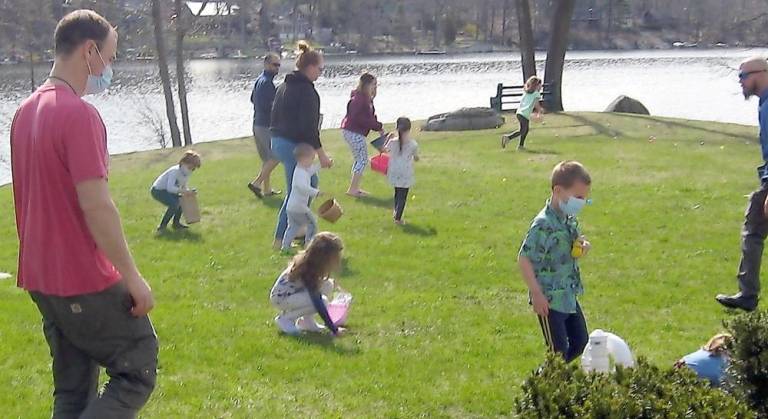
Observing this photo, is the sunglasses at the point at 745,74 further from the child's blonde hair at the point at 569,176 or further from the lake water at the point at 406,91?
the lake water at the point at 406,91

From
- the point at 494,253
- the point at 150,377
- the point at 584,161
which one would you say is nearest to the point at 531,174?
the point at 584,161

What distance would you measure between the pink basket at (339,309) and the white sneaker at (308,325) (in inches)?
4.6

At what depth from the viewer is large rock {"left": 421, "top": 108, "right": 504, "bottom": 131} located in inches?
863

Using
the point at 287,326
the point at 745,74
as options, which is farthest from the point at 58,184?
the point at 745,74

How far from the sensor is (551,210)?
529cm

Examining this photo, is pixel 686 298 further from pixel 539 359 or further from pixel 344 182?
pixel 344 182

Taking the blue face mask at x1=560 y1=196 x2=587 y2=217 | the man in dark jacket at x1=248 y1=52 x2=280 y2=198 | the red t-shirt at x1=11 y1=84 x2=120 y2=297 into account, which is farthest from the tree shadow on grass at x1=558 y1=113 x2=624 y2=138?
the red t-shirt at x1=11 y1=84 x2=120 y2=297

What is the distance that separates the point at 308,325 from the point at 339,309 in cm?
32

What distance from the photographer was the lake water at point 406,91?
97.5ft

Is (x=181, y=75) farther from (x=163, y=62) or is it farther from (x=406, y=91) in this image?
(x=406, y=91)

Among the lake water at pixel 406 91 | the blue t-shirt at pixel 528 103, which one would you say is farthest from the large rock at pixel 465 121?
the lake water at pixel 406 91

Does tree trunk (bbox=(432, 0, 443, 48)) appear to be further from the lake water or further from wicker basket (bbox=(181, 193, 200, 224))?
wicker basket (bbox=(181, 193, 200, 224))

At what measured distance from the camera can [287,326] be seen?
22.3ft

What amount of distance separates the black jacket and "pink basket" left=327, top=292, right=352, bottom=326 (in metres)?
2.95
